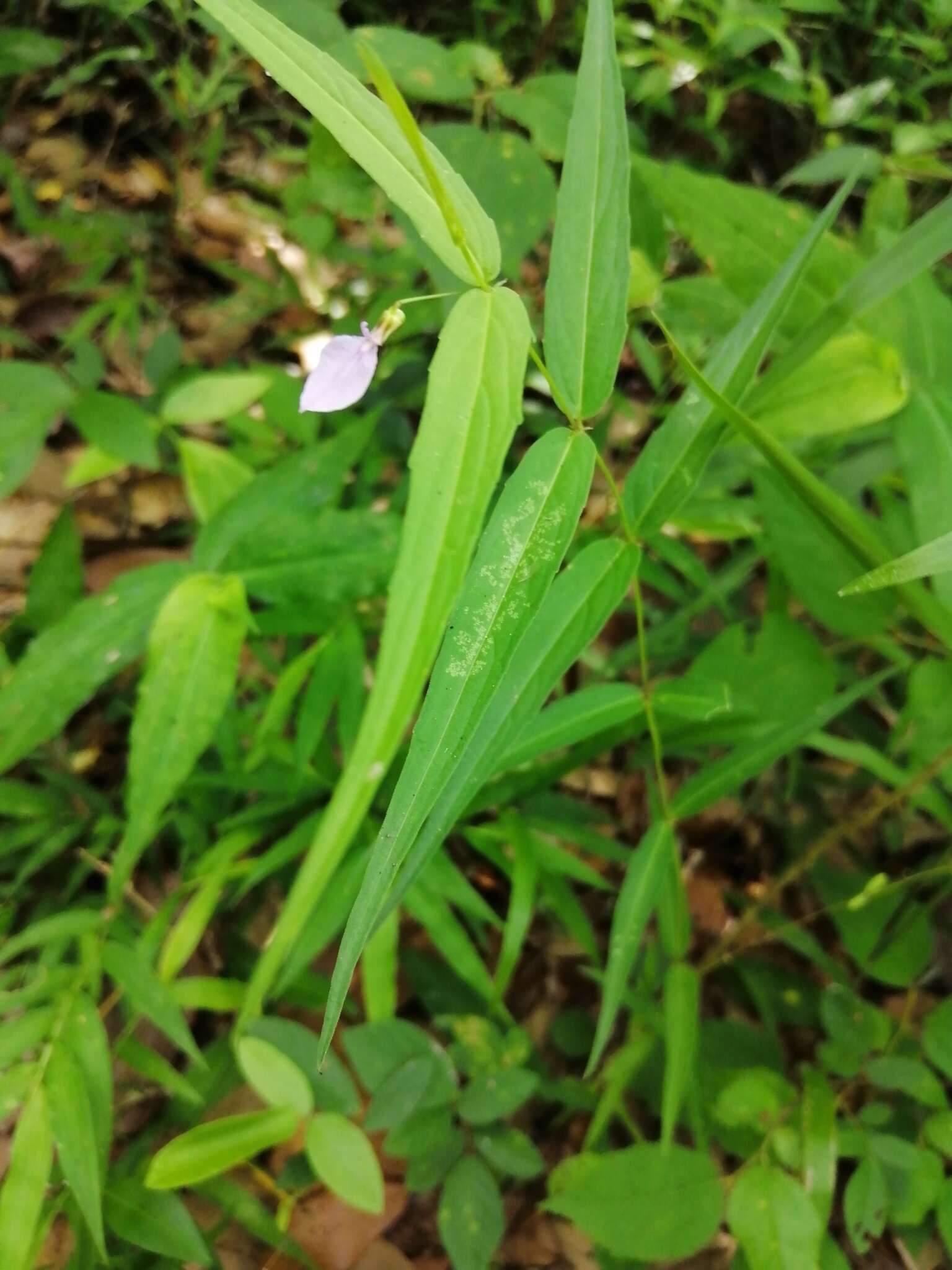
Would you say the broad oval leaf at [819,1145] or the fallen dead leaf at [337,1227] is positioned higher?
the broad oval leaf at [819,1145]

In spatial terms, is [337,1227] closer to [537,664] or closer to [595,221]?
[537,664]

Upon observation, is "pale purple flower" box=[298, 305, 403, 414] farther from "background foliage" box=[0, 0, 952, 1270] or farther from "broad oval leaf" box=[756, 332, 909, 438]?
"broad oval leaf" box=[756, 332, 909, 438]

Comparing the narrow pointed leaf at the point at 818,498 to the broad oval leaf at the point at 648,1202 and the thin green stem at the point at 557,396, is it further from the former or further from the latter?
the broad oval leaf at the point at 648,1202

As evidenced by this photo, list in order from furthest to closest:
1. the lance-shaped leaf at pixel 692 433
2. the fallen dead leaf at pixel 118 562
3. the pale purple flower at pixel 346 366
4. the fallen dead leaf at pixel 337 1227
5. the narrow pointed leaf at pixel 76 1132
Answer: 1. the fallen dead leaf at pixel 118 562
2. the fallen dead leaf at pixel 337 1227
3. the narrow pointed leaf at pixel 76 1132
4. the lance-shaped leaf at pixel 692 433
5. the pale purple flower at pixel 346 366

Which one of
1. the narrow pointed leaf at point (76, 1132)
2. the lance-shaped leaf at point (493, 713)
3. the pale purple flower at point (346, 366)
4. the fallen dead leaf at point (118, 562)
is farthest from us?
the fallen dead leaf at point (118, 562)

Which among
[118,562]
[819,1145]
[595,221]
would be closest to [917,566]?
[595,221]

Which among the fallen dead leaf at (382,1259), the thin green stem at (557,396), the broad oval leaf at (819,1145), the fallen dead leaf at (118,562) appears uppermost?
the thin green stem at (557,396)

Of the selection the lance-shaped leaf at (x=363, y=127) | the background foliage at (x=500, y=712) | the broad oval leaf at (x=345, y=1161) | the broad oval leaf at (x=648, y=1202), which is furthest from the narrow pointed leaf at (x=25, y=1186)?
the lance-shaped leaf at (x=363, y=127)
